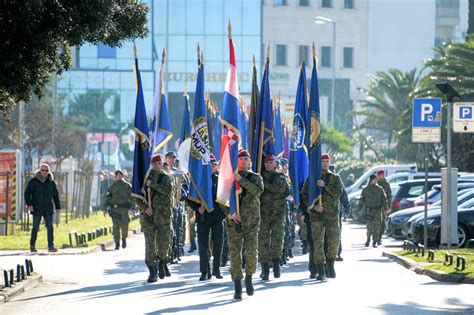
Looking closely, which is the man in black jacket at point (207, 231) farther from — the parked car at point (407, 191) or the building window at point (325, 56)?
the building window at point (325, 56)

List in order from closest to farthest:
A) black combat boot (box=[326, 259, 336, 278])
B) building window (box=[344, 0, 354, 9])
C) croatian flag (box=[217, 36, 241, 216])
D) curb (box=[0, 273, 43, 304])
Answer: curb (box=[0, 273, 43, 304]) < croatian flag (box=[217, 36, 241, 216]) < black combat boot (box=[326, 259, 336, 278]) < building window (box=[344, 0, 354, 9])

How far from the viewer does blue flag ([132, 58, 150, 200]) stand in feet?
65.8

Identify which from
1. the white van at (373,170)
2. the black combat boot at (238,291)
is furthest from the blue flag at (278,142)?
the white van at (373,170)

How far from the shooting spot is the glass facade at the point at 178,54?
303 feet

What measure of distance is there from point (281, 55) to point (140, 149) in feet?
298

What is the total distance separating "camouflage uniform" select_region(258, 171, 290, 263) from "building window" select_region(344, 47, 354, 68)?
93318 mm

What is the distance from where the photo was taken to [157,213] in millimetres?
19375

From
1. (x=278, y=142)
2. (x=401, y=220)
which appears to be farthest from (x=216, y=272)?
(x=401, y=220)

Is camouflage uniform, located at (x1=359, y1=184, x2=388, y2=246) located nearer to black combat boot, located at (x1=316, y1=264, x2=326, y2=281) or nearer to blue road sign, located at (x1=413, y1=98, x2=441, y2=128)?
blue road sign, located at (x1=413, y1=98, x2=441, y2=128)

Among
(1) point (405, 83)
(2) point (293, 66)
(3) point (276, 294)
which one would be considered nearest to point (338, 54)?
(2) point (293, 66)

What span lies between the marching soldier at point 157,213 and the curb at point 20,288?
1.67 meters

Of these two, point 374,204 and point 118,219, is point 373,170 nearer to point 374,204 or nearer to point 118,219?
point 374,204

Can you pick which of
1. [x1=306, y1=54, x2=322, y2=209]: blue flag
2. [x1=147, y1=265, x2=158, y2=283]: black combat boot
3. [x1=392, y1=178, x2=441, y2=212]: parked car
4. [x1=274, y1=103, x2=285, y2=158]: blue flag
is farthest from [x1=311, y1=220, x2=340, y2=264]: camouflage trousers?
[x1=392, y1=178, x2=441, y2=212]: parked car

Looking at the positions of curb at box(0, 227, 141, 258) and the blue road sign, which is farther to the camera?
curb at box(0, 227, 141, 258)
